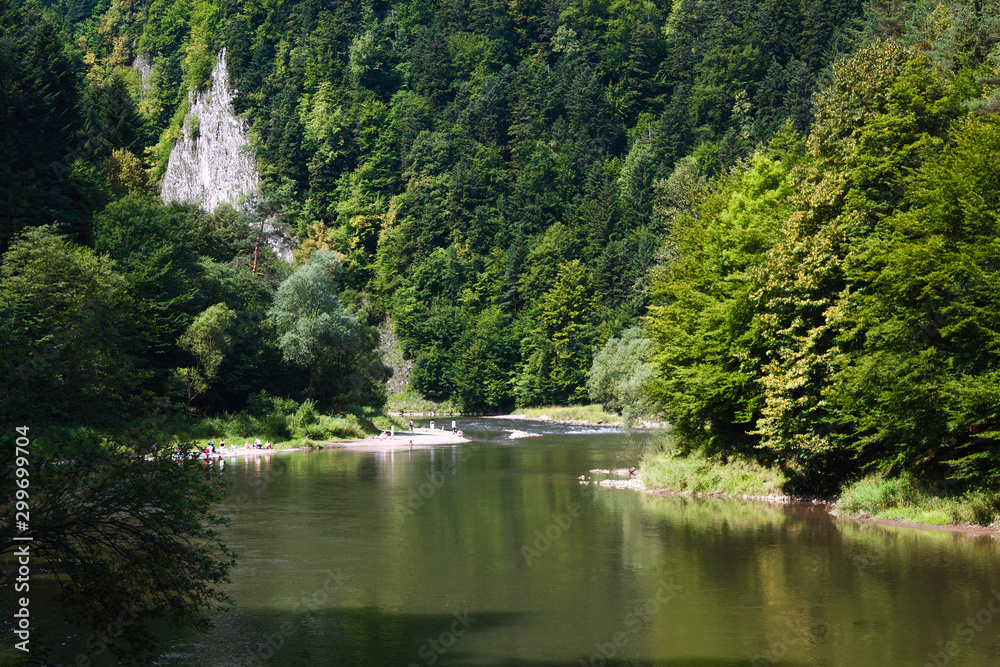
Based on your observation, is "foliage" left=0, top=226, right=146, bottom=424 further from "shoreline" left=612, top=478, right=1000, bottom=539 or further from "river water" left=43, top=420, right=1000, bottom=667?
"shoreline" left=612, top=478, right=1000, bottom=539

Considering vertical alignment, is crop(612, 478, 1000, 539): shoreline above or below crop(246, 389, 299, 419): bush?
below

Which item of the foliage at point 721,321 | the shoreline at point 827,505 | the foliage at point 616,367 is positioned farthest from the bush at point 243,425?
the foliage at point 721,321

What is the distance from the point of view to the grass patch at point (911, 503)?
1214 inches

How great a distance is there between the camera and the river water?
20.2 meters

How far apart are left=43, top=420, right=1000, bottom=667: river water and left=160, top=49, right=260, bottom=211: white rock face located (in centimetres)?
14515

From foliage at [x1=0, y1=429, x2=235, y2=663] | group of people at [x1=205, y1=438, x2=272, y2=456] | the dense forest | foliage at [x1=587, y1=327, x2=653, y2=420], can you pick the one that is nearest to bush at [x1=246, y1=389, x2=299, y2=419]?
the dense forest

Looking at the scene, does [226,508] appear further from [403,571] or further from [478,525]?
[403,571]

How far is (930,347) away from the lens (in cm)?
3141

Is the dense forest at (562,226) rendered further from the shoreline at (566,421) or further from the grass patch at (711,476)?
the shoreline at (566,421)

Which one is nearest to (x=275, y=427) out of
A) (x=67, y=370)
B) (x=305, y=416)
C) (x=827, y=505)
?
(x=305, y=416)

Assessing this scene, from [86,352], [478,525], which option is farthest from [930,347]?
[86,352]

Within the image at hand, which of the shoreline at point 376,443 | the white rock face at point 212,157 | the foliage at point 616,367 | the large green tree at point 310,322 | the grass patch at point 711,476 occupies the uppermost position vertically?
the white rock face at point 212,157

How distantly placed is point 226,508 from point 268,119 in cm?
15680

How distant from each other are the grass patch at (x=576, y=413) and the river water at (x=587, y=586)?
64.3 metres
